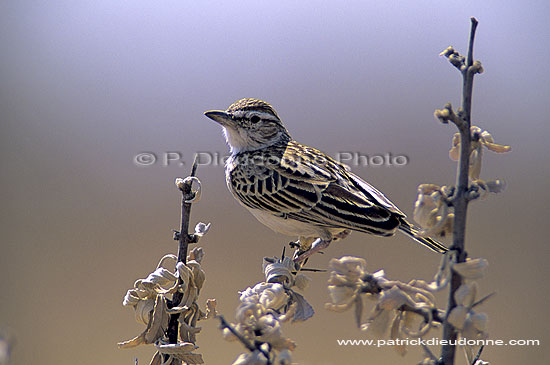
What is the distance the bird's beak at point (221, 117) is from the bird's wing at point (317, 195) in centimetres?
47

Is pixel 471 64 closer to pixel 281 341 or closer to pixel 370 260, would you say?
pixel 281 341

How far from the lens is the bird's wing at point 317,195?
3305mm

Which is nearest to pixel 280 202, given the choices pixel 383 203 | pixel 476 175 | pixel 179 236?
pixel 383 203

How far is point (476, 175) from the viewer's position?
107 centimetres

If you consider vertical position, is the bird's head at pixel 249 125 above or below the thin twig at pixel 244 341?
above

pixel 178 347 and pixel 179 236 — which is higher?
pixel 179 236

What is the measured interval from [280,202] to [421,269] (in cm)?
270

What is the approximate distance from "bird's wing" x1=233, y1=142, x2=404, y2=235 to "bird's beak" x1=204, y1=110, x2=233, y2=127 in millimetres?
469

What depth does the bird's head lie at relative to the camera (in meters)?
4.31

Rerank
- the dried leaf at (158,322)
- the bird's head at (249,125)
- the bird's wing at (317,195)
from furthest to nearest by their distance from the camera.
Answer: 1. the bird's head at (249,125)
2. the bird's wing at (317,195)
3. the dried leaf at (158,322)

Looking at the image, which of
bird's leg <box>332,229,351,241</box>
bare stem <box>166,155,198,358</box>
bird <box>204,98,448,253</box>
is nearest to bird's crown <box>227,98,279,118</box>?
bird <box>204,98,448,253</box>

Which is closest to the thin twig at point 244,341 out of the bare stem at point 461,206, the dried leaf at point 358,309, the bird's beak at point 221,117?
the dried leaf at point 358,309

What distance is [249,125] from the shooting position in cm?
436

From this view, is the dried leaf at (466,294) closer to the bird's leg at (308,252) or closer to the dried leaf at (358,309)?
the dried leaf at (358,309)
